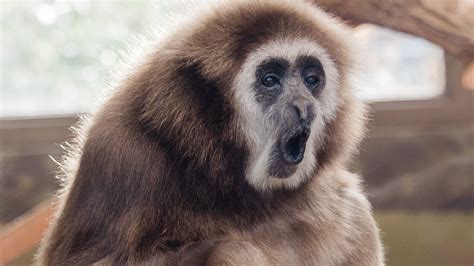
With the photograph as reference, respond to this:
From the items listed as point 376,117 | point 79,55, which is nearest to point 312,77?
point 376,117

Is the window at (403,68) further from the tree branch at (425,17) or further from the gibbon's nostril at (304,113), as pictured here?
the gibbon's nostril at (304,113)

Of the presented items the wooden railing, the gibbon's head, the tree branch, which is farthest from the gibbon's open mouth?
the wooden railing

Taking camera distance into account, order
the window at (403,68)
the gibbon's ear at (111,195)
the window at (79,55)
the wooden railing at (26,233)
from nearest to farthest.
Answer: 1. the gibbon's ear at (111,195)
2. the wooden railing at (26,233)
3. the window at (79,55)
4. the window at (403,68)

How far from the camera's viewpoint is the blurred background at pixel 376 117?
7.69 meters

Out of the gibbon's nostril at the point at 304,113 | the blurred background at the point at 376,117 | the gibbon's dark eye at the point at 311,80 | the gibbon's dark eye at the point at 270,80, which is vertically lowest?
the blurred background at the point at 376,117

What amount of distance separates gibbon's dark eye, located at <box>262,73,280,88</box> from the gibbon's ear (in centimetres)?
56

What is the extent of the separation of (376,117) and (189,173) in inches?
191

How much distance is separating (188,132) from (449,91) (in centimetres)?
515

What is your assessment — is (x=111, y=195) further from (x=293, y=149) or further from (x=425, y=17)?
(x=425, y=17)

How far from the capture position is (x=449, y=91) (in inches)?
310

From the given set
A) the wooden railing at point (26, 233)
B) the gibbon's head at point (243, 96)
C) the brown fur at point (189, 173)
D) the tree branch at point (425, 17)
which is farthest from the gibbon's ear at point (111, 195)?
the wooden railing at point (26, 233)

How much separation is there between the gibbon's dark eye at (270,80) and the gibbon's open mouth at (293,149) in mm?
261

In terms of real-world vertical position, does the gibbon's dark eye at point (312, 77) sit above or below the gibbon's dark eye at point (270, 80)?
below

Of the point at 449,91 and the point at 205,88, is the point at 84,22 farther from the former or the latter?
the point at 205,88
